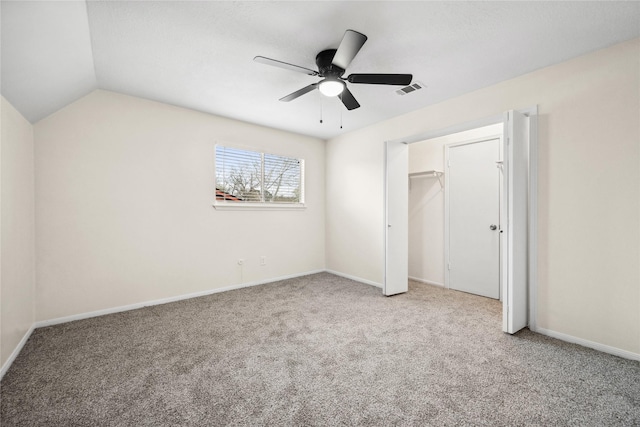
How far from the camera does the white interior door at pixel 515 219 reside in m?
2.53

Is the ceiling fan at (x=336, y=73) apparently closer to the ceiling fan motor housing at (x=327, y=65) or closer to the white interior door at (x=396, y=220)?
the ceiling fan motor housing at (x=327, y=65)

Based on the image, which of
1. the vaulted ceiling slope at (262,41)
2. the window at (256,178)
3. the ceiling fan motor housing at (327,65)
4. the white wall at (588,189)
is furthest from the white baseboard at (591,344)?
the window at (256,178)

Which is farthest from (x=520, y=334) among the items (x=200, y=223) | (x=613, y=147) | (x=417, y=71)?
(x=200, y=223)

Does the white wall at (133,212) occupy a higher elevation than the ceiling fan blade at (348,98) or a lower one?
lower

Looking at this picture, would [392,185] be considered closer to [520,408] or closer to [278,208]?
[278,208]

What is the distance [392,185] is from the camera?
3.77 m

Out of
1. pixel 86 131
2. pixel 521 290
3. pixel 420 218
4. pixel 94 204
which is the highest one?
pixel 86 131

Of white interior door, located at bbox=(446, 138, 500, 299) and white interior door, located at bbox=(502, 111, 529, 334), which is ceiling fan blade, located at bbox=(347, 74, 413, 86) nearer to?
white interior door, located at bbox=(502, 111, 529, 334)

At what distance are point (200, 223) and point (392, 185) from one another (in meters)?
2.69

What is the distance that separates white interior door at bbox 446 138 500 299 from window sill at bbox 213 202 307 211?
2.45 metres

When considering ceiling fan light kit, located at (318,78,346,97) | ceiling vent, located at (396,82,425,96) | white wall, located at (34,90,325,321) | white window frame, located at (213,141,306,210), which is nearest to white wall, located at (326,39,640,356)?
ceiling vent, located at (396,82,425,96)

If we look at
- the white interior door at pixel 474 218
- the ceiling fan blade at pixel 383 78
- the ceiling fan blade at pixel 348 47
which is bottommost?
the white interior door at pixel 474 218

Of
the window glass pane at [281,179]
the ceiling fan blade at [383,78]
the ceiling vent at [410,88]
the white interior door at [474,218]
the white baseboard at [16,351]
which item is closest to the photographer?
the white baseboard at [16,351]

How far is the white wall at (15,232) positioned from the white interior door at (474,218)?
473cm
